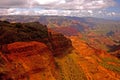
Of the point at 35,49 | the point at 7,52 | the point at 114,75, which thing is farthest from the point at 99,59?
the point at 7,52

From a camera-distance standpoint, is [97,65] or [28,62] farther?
[97,65]

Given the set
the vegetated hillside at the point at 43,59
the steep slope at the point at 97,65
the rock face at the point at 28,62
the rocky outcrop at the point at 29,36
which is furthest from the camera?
the steep slope at the point at 97,65

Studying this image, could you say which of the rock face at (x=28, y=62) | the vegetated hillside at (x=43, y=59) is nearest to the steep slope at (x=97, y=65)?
the vegetated hillside at (x=43, y=59)

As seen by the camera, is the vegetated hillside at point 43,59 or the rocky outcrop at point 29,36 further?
the rocky outcrop at point 29,36

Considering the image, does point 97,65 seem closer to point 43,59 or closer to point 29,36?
point 43,59

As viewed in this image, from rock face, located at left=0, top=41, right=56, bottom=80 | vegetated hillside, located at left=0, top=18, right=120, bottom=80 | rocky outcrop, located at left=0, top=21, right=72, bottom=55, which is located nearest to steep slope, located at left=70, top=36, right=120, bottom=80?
vegetated hillside, located at left=0, top=18, right=120, bottom=80

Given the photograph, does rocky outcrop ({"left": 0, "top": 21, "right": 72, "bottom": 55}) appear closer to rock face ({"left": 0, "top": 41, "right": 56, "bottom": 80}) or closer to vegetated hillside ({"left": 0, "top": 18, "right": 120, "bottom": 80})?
vegetated hillside ({"left": 0, "top": 18, "right": 120, "bottom": 80})

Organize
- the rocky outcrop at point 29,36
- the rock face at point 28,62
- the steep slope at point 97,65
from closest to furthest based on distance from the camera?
the rock face at point 28,62
the rocky outcrop at point 29,36
the steep slope at point 97,65

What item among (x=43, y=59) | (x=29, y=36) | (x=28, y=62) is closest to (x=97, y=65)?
(x=43, y=59)

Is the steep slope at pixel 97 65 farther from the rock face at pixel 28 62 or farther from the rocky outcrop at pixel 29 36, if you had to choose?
the rock face at pixel 28 62
